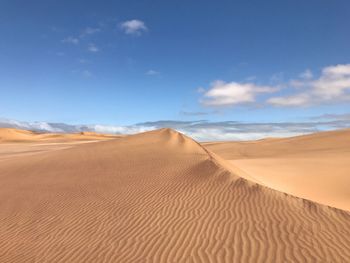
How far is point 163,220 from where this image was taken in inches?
394

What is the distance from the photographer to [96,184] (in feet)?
47.5

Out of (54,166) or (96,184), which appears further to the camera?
(54,166)

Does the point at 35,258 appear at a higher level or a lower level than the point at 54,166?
lower

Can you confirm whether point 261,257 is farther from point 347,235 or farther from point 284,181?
point 284,181

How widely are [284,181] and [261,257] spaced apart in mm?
13068

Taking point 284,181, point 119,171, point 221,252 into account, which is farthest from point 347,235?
point 284,181

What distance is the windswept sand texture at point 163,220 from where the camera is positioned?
7902 millimetres

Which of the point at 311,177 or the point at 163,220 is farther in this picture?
the point at 311,177

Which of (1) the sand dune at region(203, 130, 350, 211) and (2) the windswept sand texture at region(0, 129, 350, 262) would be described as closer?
(2) the windswept sand texture at region(0, 129, 350, 262)

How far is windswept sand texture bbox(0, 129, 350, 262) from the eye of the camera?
25.9 feet

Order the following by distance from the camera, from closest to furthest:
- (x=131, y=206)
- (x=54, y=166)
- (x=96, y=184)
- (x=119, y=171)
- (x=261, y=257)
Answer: (x=261, y=257)
(x=131, y=206)
(x=96, y=184)
(x=119, y=171)
(x=54, y=166)

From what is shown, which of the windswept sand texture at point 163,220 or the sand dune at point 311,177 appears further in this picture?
the sand dune at point 311,177

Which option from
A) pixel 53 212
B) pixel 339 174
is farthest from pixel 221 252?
pixel 339 174

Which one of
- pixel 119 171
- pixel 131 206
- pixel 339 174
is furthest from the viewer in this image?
pixel 339 174
